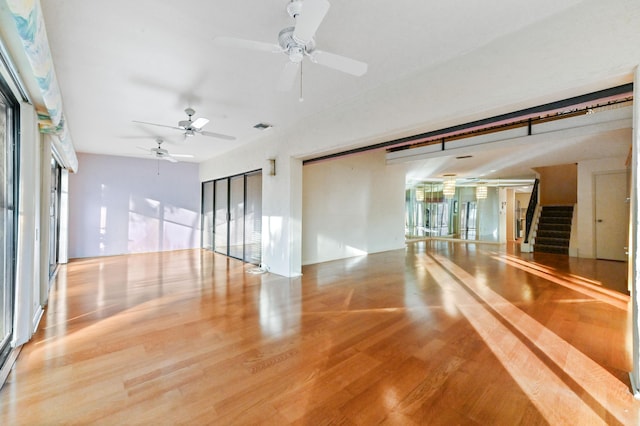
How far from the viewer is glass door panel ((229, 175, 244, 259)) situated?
23.0 ft

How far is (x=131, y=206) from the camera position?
7.83 meters

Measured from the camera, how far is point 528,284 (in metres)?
4.77

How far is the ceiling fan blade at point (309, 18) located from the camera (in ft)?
5.28

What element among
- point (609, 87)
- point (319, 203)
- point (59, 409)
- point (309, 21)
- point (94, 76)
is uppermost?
point (94, 76)

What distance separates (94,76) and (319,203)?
458cm

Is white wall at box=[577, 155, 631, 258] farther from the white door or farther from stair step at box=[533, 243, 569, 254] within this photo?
stair step at box=[533, 243, 569, 254]

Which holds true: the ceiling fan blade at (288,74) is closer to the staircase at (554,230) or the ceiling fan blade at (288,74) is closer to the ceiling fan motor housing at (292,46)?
the ceiling fan motor housing at (292,46)

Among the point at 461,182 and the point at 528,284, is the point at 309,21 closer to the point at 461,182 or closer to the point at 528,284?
the point at 528,284

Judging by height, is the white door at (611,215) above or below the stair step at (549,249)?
above

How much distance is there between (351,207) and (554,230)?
693 cm

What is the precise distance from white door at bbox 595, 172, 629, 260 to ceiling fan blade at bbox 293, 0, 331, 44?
9.04 meters

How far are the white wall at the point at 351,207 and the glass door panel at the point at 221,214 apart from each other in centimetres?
257

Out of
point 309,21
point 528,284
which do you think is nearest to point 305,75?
point 309,21

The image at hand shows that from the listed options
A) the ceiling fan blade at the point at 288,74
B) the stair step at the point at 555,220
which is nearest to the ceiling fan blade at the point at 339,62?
the ceiling fan blade at the point at 288,74
